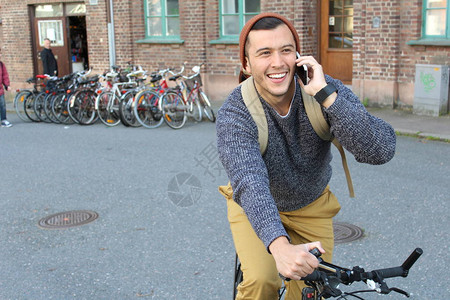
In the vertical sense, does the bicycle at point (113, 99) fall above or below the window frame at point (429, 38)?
below

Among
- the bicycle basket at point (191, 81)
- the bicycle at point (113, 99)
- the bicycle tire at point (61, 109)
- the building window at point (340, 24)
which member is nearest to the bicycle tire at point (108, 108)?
the bicycle at point (113, 99)

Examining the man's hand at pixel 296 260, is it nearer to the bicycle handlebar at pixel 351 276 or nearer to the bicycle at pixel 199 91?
the bicycle handlebar at pixel 351 276

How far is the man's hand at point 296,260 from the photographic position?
2.07 metres

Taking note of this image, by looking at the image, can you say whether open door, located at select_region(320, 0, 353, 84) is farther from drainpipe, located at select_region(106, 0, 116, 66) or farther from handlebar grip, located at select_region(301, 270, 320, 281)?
handlebar grip, located at select_region(301, 270, 320, 281)

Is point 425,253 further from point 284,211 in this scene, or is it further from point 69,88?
point 69,88

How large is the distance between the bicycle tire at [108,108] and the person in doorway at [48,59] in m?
5.05

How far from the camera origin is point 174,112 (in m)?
13.0

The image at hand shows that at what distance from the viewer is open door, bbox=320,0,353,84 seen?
14727 mm

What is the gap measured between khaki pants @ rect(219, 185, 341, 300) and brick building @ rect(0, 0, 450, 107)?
10720mm

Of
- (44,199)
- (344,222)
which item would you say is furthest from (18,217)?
(344,222)

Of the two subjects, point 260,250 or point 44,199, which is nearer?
point 260,250

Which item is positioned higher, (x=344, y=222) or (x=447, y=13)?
(x=447, y=13)

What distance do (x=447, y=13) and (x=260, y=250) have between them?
11523 mm

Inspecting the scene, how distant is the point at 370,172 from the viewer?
316 inches
